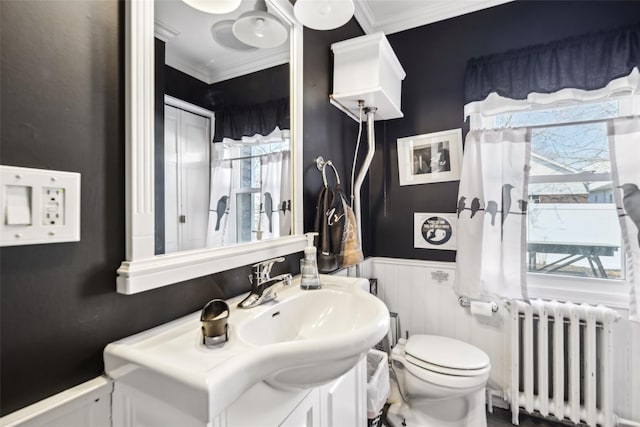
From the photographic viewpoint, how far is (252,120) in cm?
108

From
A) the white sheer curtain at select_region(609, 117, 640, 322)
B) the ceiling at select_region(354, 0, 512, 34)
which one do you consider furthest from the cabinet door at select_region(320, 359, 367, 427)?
the ceiling at select_region(354, 0, 512, 34)

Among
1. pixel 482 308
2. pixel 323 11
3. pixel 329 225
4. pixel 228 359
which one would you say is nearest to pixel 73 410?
pixel 228 359

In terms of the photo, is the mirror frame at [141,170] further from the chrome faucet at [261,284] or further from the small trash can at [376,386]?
the small trash can at [376,386]

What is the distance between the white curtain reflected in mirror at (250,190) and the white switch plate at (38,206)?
36cm

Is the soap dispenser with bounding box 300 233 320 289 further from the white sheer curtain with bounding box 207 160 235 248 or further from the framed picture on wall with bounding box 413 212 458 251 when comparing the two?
the framed picture on wall with bounding box 413 212 458 251

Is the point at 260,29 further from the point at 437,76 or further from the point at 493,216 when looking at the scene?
the point at 493,216

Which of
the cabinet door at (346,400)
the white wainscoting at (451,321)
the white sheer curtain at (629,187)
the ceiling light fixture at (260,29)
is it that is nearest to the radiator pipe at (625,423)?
the white wainscoting at (451,321)

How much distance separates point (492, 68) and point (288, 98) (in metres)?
1.30

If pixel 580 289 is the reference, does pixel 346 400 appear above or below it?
below

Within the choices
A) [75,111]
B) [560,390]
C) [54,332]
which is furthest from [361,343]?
[560,390]

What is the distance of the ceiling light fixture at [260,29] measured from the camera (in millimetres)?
992

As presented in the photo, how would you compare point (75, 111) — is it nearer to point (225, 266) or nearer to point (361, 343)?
point (225, 266)

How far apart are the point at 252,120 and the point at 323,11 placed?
474 mm

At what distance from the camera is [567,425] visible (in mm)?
1554
